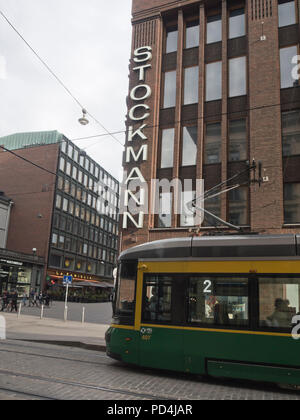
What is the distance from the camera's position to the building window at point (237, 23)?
20422mm

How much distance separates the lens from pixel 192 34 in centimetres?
2188

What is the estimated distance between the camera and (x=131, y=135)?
21.2 m

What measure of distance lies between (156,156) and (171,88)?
433cm

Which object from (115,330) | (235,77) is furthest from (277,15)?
(115,330)

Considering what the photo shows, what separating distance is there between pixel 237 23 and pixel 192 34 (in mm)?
2709

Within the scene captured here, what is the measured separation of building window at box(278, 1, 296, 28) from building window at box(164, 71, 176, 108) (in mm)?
6359

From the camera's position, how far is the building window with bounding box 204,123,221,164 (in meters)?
19.5

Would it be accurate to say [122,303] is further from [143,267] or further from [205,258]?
[205,258]

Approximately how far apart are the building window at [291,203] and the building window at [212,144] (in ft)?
12.8

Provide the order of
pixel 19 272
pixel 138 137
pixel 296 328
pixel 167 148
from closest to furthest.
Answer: pixel 296 328 → pixel 167 148 → pixel 138 137 → pixel 19 272

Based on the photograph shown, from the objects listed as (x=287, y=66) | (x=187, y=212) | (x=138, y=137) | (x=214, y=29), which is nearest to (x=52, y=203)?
(x=138, y=137)

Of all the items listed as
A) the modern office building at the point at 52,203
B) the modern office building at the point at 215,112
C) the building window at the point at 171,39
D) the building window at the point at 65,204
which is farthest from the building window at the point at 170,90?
the building window at the point at 65,204

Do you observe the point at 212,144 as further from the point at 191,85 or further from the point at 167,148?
the point at 191,85

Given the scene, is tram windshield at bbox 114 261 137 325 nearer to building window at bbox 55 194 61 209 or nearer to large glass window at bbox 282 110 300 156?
large glass window at bbox 282 110 300 156
